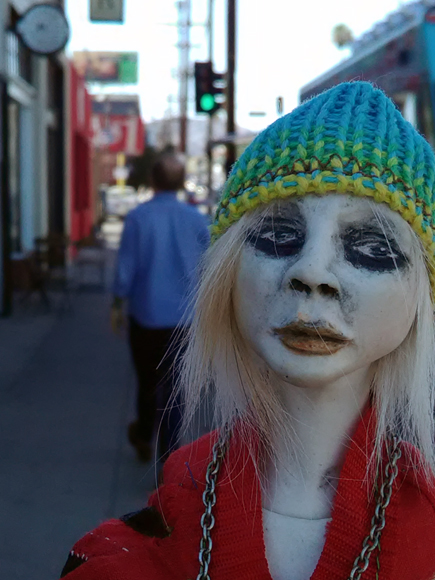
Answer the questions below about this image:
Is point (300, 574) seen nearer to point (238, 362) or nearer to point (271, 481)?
point (271, 481)

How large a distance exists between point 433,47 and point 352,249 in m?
6.33

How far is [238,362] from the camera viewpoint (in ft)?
4.58

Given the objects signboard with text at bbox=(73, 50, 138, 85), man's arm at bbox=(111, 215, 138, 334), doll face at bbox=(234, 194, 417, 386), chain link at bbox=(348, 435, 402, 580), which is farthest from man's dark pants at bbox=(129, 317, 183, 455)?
signboard with text at bbox=(73, 50, 138, 85)

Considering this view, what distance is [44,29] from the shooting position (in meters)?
9.71

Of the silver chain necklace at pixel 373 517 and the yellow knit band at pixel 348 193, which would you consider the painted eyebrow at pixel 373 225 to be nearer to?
the yellow knit band at pixel 348 193

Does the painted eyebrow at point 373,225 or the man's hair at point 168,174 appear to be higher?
the man's hair at point 168,174

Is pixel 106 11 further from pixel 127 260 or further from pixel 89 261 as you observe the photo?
pixel 127 260

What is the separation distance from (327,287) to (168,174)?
3677 mm

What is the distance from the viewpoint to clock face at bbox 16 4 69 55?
9633 mm

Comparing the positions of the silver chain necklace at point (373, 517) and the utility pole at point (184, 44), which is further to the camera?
the utility pole at point (184, 44)

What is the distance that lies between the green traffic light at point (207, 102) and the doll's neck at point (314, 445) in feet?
36.5

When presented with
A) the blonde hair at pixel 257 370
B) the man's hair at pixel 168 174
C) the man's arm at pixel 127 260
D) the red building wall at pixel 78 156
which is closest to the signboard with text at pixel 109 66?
the red building wall at pixel 78 156

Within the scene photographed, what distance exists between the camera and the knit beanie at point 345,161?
3.95 feet

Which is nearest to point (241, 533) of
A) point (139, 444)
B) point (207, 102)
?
point (139, 444)
